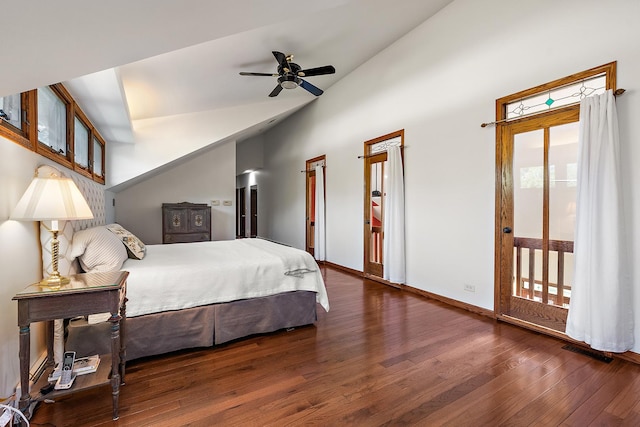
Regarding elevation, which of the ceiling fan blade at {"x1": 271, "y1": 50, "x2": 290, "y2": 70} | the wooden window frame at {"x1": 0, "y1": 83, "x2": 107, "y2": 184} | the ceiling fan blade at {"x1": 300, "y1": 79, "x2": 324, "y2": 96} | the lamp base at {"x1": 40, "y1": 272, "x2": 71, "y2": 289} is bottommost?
the lamp base at {"x1": 40, "y1": 272, "x2": 71, "y2": 289}

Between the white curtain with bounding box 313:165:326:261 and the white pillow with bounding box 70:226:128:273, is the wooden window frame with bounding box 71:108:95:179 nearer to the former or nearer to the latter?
the white pillow with bounding box 70:226:128:273

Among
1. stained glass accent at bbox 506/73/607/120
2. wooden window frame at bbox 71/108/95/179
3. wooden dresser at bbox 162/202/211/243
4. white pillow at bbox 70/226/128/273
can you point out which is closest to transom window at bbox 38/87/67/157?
wooden window frame at bbox 71/108/95/179

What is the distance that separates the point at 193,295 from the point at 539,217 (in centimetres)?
316

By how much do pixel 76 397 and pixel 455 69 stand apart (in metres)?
4.49

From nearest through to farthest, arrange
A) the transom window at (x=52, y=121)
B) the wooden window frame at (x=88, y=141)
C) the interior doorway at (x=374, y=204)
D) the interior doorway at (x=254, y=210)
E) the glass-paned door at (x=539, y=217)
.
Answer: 1. the transom window at (x=52, y=121)
2. the glass-paned door at (x=539, y=217)
3. the wooden window frame at (x=88, y=141)
4. the interior doorway at (x=374, y=204)
5. the interior doorway at (x=254, y=210)

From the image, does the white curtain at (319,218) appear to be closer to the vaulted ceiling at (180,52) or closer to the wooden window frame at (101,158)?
the vaulted ceiling at (180,52)

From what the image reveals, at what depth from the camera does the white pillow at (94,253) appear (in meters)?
2.17

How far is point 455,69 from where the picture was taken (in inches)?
139

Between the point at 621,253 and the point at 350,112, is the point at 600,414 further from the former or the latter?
the point at 350,112

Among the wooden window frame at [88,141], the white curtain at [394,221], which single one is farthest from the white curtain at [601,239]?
the wooden window frame at [88,141]

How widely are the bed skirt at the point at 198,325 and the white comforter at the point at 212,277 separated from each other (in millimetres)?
71

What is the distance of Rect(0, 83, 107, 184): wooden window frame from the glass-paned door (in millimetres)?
3842

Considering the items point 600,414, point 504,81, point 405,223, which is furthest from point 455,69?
point 600,414

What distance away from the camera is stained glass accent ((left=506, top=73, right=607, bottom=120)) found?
2452mm
